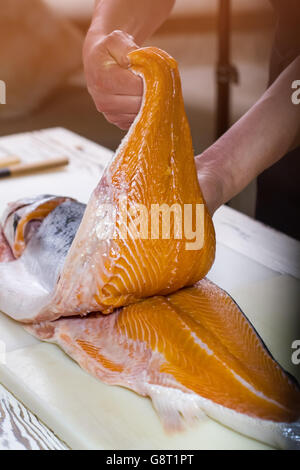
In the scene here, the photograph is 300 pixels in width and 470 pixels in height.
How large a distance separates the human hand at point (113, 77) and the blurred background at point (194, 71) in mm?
84

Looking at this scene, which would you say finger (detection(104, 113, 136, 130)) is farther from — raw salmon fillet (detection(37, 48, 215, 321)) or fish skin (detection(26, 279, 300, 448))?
fish skin (detection(26, 279, 300, 448))

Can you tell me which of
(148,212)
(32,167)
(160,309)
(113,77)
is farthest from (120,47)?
(32,167)

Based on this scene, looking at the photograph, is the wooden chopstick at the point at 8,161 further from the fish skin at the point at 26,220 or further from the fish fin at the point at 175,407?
the fish fin at the point at 175,407

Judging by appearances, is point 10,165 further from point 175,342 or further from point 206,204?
point 175,342

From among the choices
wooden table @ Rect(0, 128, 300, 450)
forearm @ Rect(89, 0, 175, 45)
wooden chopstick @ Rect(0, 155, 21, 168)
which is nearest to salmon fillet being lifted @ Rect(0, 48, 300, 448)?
wooden table @ Rect(0, 128, 300, 450)

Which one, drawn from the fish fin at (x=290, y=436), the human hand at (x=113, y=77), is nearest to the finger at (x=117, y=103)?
the human hand at (x=113, y=77)

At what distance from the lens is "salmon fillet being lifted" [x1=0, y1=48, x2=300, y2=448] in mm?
856

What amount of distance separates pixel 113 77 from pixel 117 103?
0.04m

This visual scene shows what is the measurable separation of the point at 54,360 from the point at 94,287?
0.12 meters

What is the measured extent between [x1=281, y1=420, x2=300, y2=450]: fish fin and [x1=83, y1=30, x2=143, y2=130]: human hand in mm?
465

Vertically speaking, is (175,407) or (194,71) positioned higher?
(194,71)

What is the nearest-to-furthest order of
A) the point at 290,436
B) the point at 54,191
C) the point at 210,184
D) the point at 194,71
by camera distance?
1. the point at 290,436
2. the point at 210,184
3. the point at 54,191
4. the point at 194,71

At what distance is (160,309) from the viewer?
97 centimetres

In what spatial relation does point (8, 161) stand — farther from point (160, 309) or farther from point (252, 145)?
point (160, 309)
